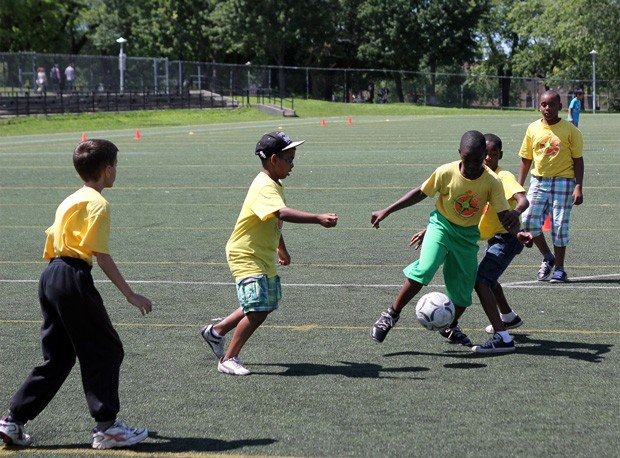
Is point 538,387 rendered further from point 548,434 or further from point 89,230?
point 89,230

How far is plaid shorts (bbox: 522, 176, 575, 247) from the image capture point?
1068 cm

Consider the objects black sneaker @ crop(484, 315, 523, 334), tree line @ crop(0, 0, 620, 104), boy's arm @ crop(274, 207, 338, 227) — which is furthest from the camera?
tree line @ crop(0, 0, 620, 104)

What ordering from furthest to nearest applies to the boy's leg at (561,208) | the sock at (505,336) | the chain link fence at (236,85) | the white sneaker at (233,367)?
the chain link fence at (236,85)
the boy's leg at (561,208)
the sock at (505,336)
the white sneaker at (233,367)

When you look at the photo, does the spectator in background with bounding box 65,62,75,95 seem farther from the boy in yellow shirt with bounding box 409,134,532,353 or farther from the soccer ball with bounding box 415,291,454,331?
the soccer ball with bounding box 415,291,454,331

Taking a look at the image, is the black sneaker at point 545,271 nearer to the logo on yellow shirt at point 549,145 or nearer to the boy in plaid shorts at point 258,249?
the logo on yellow shirt at point 549,145

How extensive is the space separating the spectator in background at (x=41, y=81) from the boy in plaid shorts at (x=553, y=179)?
1459 inches

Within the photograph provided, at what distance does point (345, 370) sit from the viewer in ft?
23.4

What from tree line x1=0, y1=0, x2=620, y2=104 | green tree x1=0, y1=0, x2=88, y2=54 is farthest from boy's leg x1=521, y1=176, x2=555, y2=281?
tree line x1=0, y1=0, x2=620, y2=104

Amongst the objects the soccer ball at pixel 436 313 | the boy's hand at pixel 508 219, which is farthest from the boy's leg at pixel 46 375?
the boy's hand at pixel 508 219

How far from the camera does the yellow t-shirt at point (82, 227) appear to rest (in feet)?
17.5

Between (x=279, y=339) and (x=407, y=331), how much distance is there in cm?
103

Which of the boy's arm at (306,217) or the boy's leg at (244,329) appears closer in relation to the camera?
the boy's arm at (306,217)

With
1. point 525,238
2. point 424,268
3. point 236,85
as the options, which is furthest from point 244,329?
point 236,85

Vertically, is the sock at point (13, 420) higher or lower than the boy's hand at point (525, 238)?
lower
